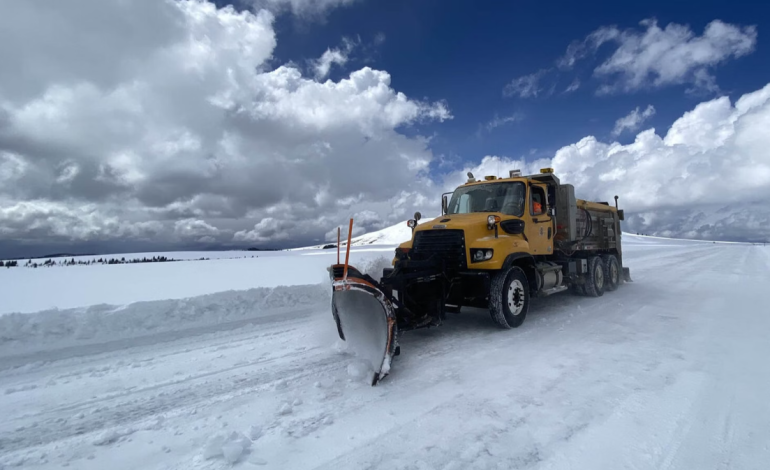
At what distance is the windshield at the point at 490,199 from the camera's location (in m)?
7.15

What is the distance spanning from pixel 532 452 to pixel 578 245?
7637mm

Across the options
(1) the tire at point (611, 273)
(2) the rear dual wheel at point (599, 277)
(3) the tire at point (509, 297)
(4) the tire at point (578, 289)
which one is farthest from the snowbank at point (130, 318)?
(1) the tire at point (611, 273)

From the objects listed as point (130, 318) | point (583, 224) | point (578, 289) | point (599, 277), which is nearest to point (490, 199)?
point (583, 224)

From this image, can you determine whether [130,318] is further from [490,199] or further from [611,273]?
[611,273]

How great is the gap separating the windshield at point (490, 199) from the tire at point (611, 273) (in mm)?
5077

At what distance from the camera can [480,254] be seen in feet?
20.1

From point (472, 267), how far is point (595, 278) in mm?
5396

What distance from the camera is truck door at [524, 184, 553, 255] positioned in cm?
717

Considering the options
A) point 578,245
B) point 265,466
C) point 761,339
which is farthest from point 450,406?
point 578,245

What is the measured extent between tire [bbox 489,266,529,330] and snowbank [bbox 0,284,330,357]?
13.3 ft

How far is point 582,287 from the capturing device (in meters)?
9.64

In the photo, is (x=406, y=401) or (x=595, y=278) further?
(x=595, y=278)

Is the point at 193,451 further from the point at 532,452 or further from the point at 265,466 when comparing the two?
the point at 532,452

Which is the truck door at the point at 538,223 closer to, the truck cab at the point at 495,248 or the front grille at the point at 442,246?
the truck cab at the point at 495,248
